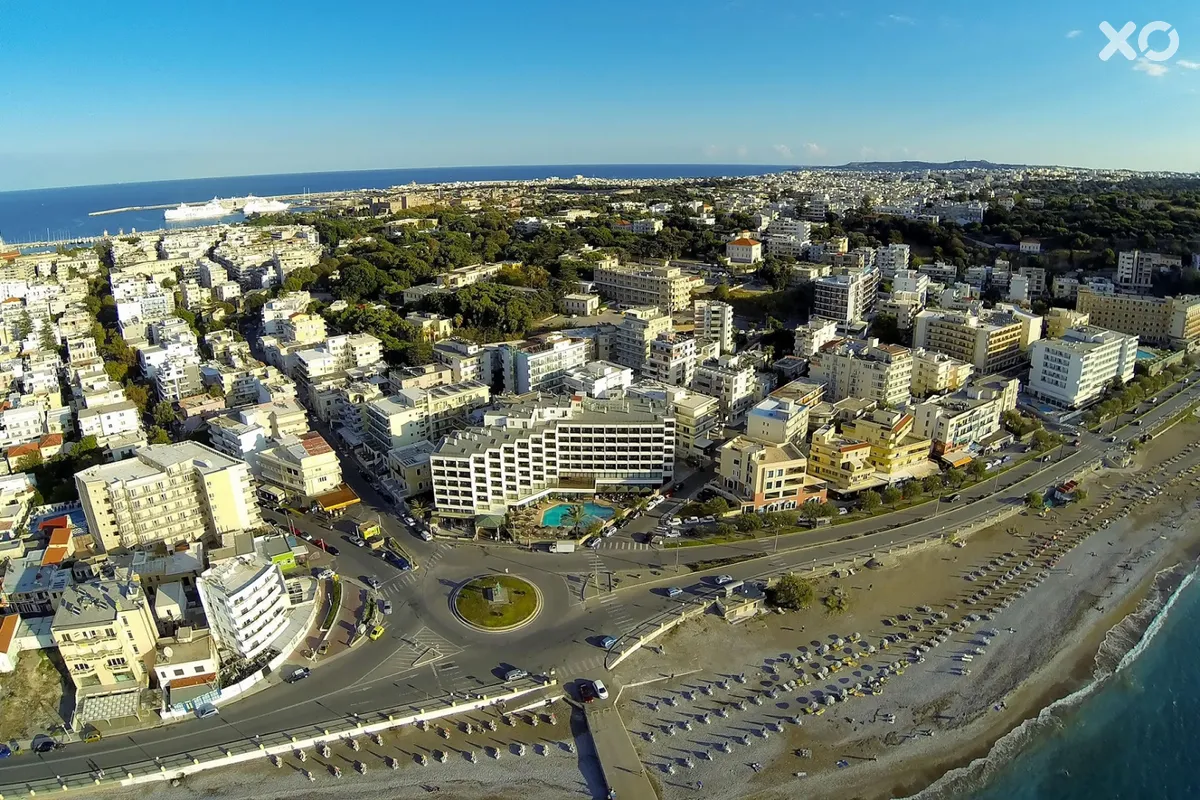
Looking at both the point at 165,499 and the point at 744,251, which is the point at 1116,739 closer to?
the point at 165,499

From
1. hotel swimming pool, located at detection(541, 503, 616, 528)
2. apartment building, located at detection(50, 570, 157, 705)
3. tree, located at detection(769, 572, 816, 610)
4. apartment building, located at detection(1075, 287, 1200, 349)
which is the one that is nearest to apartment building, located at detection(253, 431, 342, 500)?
apartment building, located at detection(50, 570, 157, 705)

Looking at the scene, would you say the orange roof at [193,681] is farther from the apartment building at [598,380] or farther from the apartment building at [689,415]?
the apartment building at [689,415]

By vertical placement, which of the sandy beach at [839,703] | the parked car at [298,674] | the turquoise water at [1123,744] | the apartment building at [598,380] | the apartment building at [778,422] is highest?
the apartment building at [598,380]

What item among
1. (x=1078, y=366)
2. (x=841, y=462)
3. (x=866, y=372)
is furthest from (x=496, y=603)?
(x=1078, y=366)

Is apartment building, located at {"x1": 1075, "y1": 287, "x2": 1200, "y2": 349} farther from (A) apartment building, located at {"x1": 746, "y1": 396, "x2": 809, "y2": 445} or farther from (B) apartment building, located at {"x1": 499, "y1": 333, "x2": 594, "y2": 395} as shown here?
(B) apartment building, located at {"x1": 499, "y1": 333, "x2": 594, "y2": 395}

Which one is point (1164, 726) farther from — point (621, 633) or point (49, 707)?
point (49, 707)

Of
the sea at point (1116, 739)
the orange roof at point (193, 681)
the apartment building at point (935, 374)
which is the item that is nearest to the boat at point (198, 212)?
the apartment building at point (935, 374)

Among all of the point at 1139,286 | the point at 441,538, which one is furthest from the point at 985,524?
the point at 1139,286
